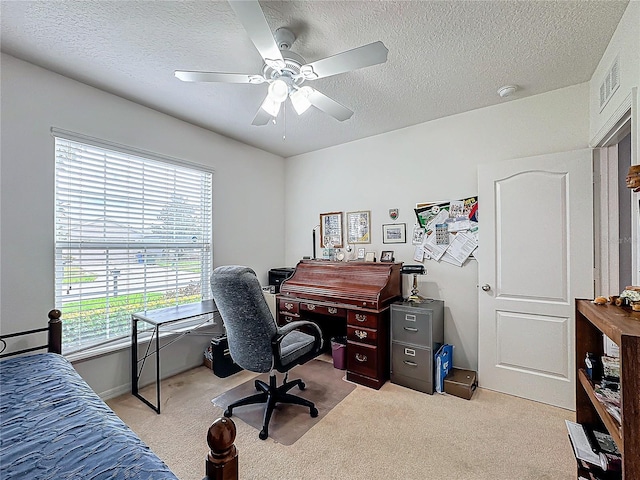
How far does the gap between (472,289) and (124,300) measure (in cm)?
329

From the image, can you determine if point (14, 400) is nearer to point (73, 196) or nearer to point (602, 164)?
point (73, 196)

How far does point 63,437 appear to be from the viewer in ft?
3.69

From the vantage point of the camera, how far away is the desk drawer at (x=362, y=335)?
2722mm

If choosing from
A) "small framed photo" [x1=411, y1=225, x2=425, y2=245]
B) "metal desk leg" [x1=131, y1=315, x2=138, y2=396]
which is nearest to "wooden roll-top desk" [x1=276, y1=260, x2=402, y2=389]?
"small framed photo" [x1=411, y1=225, x2=425, y2=245]

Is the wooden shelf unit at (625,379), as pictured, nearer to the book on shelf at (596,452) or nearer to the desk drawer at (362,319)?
the book on shelf at (596,452)

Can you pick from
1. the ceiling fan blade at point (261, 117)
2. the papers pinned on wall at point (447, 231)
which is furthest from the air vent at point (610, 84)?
the ceiling fan blade at point (261, 117)

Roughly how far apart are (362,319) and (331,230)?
56.2 inches

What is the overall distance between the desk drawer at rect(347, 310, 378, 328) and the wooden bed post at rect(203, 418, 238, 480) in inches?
79.3

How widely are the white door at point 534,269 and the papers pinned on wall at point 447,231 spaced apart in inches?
5.9

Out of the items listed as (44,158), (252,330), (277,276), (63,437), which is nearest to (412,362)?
(252,330)

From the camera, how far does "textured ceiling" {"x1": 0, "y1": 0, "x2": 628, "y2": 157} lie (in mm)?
1607

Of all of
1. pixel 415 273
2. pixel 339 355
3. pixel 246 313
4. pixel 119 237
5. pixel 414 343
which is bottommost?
pixel 339 355

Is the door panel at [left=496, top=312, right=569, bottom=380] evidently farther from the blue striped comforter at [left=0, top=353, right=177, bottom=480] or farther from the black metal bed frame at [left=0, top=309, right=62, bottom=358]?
the black metal bed frame at [left=0, top=309, right=62, bottom=358]

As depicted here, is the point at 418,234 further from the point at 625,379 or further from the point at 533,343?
the point at 625,379
